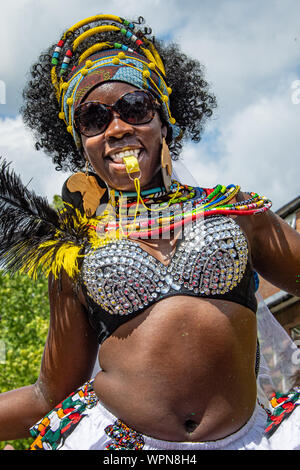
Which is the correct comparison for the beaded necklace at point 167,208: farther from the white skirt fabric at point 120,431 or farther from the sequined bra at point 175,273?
the white skirt fabric at point 120,431

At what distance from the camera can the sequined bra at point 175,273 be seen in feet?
6.76

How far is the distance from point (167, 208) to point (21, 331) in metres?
8.35

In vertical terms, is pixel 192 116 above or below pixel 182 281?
above

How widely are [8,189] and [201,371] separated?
3.75ft

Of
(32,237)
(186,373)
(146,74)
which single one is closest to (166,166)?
(146,74)

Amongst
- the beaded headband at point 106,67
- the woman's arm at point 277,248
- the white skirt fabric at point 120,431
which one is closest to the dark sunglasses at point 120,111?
the beaded headband at point 106,67

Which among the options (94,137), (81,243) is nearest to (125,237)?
(81,243)

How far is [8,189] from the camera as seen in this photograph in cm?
225

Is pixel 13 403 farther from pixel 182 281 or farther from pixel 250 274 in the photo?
pixel 250 274

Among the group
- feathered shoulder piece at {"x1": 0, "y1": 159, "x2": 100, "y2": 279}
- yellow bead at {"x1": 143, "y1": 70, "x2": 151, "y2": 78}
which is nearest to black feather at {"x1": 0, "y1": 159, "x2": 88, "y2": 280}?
feathered shoulder piece at {"x1": 0, "y1": 159, "x2": 100, "y2": 279}

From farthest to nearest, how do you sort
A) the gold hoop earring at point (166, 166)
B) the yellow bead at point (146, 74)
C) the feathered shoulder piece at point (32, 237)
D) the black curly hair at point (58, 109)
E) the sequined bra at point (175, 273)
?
the black curly hair at point (58, 109)
the yellow bead at point (146, 74)
the gold hoop earring at point (166, 166)
the feathered shoulder piece at point (32, 237)
the sequined bra at point (175, 273)

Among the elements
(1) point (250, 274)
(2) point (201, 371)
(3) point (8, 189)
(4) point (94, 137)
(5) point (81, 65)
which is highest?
(5) point (81, 65)

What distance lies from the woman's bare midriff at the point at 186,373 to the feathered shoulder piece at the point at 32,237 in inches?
18.1

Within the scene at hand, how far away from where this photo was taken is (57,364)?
2.40 meters
